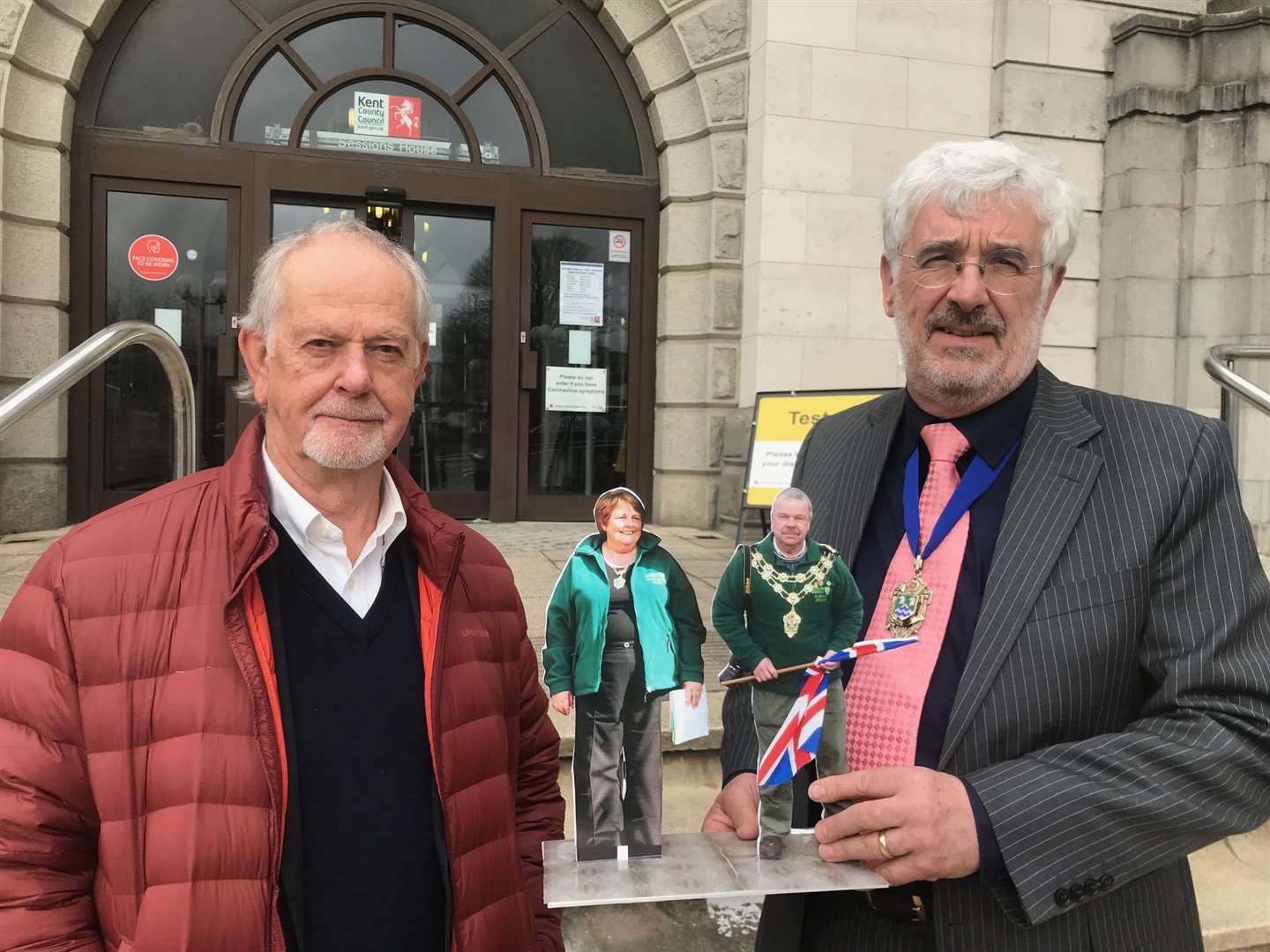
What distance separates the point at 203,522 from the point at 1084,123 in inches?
290

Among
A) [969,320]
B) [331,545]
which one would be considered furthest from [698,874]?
[969,320]

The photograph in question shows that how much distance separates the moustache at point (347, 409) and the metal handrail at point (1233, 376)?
10.7ft

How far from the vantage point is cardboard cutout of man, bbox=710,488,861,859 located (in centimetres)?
126

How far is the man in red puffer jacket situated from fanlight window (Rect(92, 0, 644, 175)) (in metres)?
6.00

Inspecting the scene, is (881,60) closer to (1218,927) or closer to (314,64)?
(314,64)

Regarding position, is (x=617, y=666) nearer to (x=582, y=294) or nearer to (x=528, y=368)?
(x=528, y=368)

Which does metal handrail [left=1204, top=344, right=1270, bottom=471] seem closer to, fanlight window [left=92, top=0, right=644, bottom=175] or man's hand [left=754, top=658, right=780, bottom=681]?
man's hand [left=754, top=658, right=780, bottom=681]

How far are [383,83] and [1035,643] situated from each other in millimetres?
6985

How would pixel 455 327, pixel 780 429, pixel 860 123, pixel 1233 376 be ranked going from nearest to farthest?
1. pixel 1233 376
2. pixel 780 429
3. pixel 860 123
4. pixel 455 327

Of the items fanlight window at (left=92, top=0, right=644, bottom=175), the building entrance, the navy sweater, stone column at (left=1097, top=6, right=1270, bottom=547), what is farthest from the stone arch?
the navy sweater

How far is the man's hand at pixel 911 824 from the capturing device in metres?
1.17

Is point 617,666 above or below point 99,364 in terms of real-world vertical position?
below

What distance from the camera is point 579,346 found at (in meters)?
7.41

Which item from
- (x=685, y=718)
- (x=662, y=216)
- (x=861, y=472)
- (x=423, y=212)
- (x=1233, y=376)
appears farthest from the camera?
(x=662, y=216)
